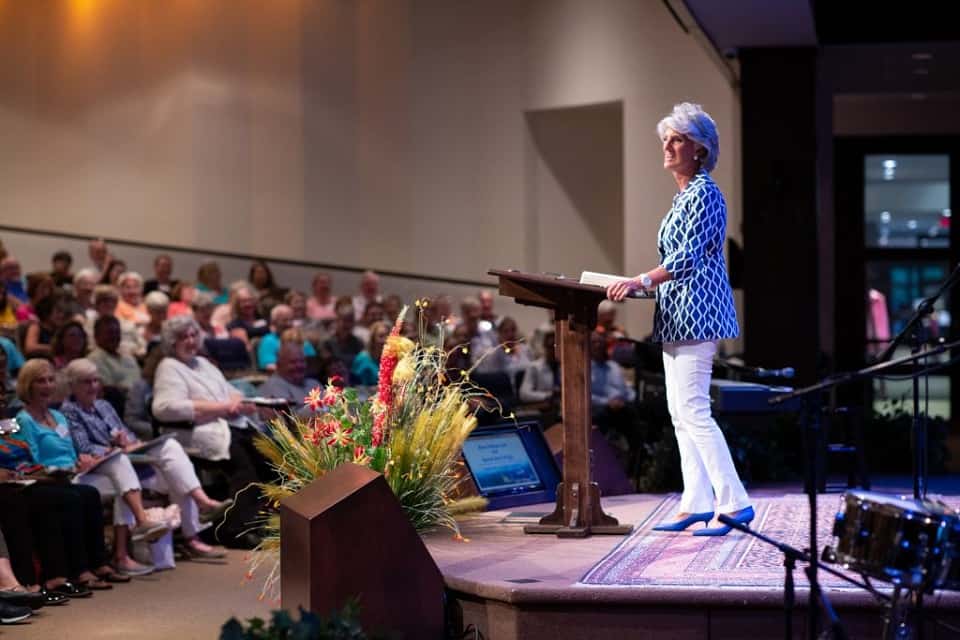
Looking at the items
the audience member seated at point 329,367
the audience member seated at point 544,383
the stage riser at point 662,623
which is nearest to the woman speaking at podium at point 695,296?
the stage riser at point 662,623

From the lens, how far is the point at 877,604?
3.80 m

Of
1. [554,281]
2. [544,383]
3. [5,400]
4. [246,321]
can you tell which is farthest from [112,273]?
[554,281]

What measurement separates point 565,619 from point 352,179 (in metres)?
9.73

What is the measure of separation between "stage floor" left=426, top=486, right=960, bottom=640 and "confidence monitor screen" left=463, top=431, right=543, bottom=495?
1030 mm

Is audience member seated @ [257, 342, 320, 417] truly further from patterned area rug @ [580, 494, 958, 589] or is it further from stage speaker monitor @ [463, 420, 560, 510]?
patterned area rug @ [580, 494, 958, 589]

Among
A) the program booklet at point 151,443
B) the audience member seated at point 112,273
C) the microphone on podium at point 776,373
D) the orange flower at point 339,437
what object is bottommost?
the program booklet at point 151,443

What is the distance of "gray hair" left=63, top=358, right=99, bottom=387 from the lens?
620 centimetres

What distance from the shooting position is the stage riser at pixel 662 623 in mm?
3854

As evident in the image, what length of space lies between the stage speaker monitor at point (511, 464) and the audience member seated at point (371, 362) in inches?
89.5

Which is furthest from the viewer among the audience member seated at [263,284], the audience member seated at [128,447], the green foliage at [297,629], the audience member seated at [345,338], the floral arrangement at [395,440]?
the audience member seated at [263,284]

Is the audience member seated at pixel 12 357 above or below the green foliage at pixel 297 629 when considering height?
above

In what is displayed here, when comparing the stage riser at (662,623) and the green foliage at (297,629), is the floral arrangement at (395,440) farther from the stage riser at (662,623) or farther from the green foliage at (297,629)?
the green foliage at (297,629)

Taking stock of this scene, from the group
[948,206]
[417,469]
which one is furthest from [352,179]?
[417,469]

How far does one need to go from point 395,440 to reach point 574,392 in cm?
65
